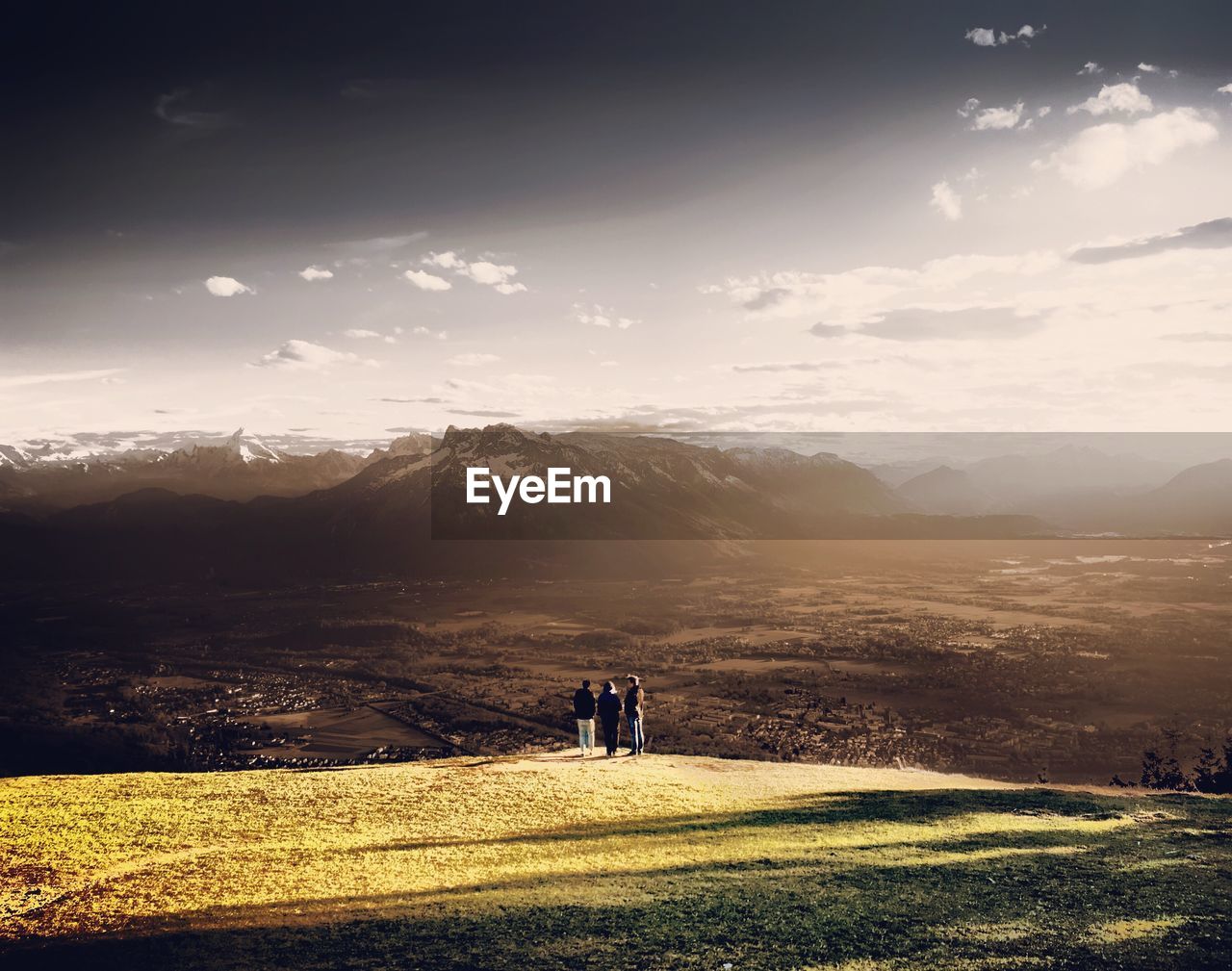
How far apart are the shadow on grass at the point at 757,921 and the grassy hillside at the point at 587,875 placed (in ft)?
0.12

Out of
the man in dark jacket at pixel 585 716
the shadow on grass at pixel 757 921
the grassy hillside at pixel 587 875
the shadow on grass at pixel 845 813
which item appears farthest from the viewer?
the man in dark jacket at pixel 585 716

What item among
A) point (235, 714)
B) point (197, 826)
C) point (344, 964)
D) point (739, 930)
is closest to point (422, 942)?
point (344, 964)

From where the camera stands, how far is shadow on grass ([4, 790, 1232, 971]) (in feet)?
26.6

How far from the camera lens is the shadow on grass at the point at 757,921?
26.6ft

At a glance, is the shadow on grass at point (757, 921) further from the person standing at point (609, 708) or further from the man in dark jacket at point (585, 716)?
the man in dark jacket at point (585, 716)

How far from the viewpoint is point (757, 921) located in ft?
29.8

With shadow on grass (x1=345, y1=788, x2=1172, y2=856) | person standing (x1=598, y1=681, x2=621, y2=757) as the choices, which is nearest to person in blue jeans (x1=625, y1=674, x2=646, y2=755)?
person standing (x1=598, y1=681, x2=621, y2=757)

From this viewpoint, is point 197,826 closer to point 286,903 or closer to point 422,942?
point 286,903

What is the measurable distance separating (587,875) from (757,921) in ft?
8.66

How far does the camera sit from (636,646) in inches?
2972

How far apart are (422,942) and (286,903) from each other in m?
2.20

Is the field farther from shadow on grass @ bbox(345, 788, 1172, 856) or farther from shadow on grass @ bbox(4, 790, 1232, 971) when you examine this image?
shadow on grass @ bbox(4, 790, 1232, 971)

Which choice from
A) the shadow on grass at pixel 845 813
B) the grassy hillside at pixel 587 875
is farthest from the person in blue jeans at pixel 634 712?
the shadow on grass at pixel 845 813

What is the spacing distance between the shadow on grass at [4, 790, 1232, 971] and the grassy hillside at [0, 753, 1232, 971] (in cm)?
4
